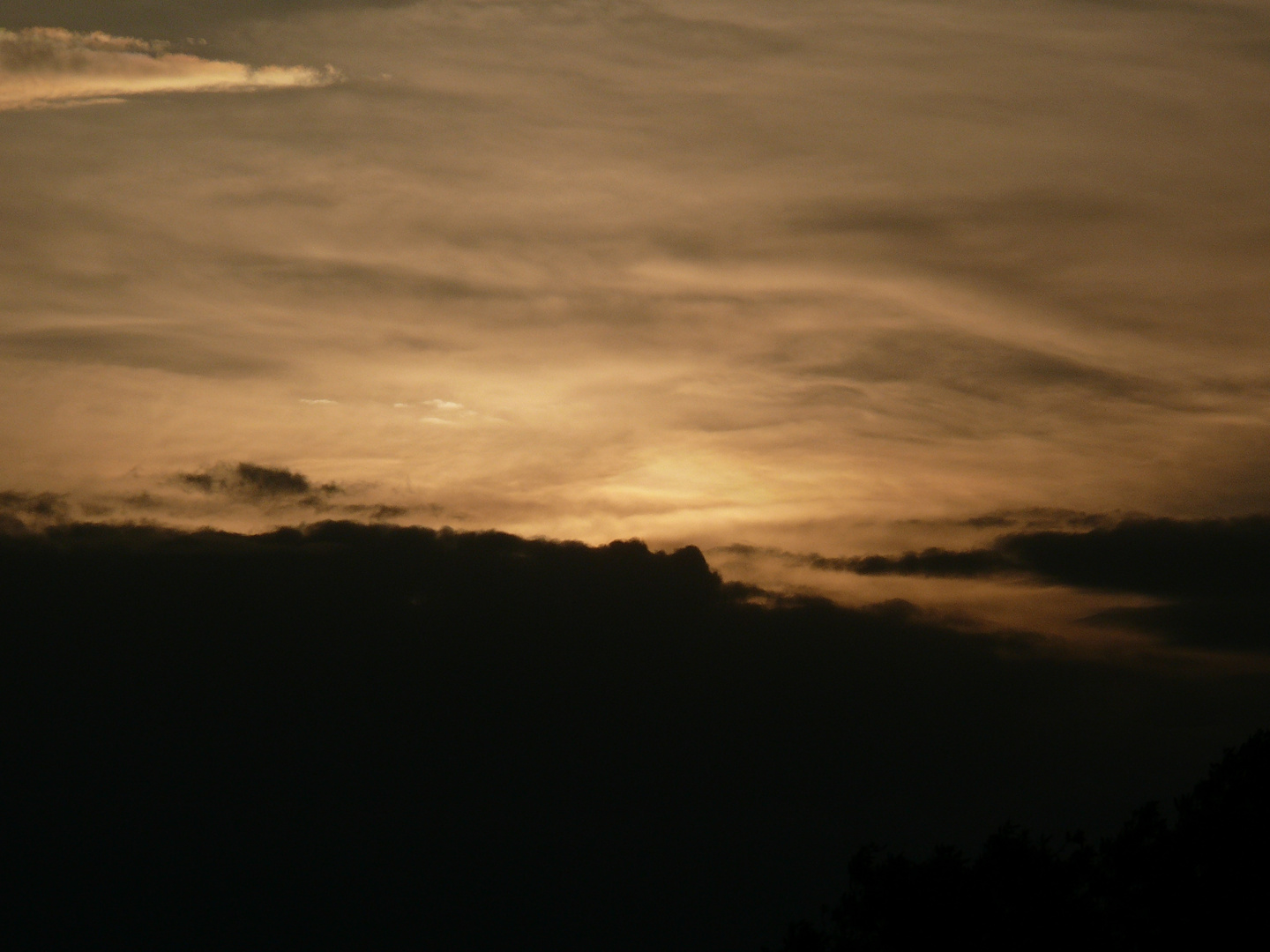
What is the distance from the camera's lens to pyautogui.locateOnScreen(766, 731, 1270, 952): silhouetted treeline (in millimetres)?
42375

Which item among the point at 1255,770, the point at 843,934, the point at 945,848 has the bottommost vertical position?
the point at 843,934

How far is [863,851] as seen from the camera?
52.0 m

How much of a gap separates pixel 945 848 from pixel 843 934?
469cm

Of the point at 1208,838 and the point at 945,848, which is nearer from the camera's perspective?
the point at 1208,838

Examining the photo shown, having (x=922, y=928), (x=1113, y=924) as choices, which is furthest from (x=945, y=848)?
(x=1113, y=924)

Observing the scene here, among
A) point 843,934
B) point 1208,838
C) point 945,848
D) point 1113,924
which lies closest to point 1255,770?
point 1208,838

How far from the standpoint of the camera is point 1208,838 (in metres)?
43.4

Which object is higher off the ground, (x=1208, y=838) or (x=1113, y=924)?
(x=1208, y=838)

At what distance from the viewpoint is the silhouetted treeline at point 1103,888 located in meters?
42.4

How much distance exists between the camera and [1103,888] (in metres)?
46.8

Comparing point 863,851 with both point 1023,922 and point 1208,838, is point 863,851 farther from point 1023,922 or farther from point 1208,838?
point 1208,838

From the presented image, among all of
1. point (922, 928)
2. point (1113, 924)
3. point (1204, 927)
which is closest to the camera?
point (1204, 927)

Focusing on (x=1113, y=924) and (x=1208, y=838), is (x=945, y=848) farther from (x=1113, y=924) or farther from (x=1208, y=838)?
(x=1208, y=838)

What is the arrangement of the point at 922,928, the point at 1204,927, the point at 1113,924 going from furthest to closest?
the point at 922,928 < the point at 1113,924 < the point at 1204,927
